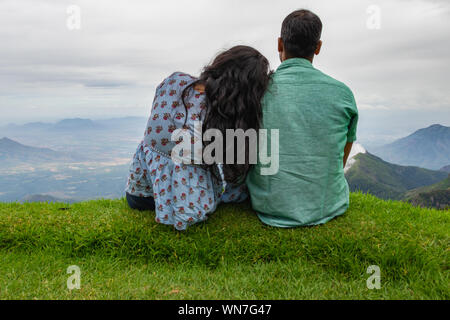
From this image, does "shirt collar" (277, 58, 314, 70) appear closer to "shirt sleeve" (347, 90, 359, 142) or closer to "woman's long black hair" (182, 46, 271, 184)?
"woman's long black hair" (182, 46, 271, 184)

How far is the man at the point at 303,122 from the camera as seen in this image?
2.94 meters

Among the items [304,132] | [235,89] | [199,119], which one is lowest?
[304,132]

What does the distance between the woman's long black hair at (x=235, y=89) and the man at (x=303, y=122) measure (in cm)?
17

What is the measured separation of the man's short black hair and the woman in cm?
32

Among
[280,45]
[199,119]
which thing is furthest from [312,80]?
[199,119]

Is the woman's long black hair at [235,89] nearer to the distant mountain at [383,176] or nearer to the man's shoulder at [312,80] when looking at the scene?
the man's shoulder at [312,80]

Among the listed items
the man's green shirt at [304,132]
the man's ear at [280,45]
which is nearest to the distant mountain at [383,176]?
the man's green shirt at [304,132]

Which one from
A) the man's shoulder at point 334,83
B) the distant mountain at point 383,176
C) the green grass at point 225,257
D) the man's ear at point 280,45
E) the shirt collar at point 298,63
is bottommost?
the distant mountain at point 383,176

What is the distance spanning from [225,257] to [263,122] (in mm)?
1321

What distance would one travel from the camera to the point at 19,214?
13.2 feet

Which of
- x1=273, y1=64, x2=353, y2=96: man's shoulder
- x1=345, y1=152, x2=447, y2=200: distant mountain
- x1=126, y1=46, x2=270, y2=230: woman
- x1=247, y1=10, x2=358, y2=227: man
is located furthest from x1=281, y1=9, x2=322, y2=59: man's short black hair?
x1=345, y1=152, x2=447, y2=200: distant mountain

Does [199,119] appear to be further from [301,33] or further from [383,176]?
[383,176]

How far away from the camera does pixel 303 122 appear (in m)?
2.95

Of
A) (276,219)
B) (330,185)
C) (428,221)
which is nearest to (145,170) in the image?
(276,219)
